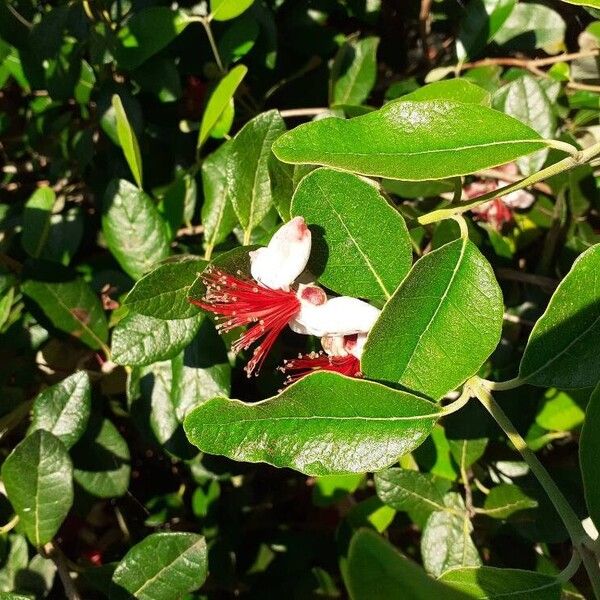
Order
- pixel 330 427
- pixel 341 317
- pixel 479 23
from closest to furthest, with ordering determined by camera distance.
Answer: pixel 330 427 < pixel 341 317 < pixel 479 23

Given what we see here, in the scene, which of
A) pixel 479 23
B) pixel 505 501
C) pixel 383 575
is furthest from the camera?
pixel 479 23

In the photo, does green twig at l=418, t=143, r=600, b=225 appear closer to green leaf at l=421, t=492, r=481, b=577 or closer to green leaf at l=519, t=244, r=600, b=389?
green leaf at l=519, t=244, r=600, b=389

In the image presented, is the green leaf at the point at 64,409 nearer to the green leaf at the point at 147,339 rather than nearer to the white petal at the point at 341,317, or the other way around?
the green leaf at the point at 147,339

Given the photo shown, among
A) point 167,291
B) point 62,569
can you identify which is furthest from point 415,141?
point 62,569

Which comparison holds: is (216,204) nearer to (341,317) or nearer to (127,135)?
(127,135)

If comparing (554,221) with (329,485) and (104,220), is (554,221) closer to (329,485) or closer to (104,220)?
(329,485)

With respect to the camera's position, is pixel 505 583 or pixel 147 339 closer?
pixel 505 583

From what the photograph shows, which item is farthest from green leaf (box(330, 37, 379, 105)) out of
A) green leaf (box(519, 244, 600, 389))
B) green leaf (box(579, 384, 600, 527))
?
green leaf (box(579, 384, 600, 527))

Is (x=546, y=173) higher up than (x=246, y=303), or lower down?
higher up
